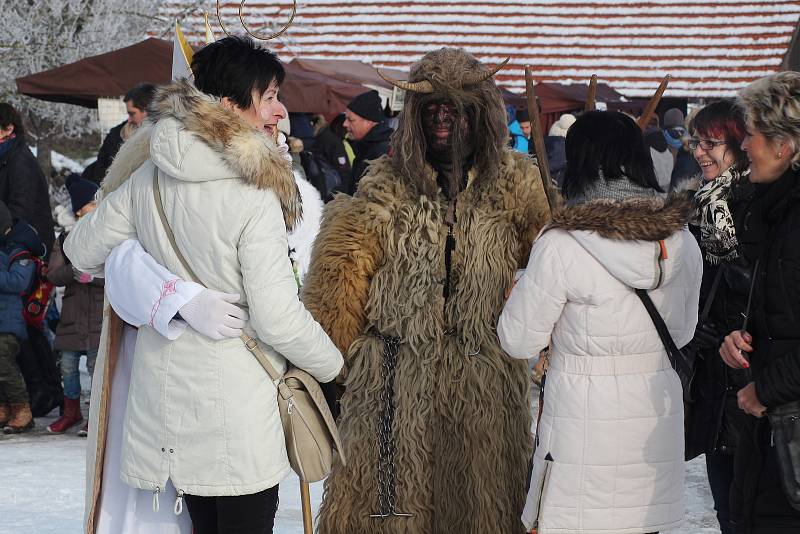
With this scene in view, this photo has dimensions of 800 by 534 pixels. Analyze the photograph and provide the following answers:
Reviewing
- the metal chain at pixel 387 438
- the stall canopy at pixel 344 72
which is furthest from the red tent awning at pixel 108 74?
the metal chain at pixel 387 438

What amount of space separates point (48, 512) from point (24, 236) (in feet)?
7.31

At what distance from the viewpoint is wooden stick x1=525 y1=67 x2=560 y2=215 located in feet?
11.9

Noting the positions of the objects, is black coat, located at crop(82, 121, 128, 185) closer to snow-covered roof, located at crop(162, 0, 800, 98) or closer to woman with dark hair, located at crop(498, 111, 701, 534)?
woman with dark hair, located at crop(498, 111, 701, 534)

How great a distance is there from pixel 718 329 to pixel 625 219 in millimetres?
702

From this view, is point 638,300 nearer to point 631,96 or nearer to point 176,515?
point 176,515

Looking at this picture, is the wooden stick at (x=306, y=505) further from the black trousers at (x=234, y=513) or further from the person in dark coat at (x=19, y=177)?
the person in dark coat at (x=19, y=177)

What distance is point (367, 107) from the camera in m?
7.76

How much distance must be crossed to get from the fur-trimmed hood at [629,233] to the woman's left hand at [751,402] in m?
0.43

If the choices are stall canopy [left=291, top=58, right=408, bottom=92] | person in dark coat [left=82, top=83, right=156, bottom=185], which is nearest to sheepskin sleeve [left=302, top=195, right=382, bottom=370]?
person in dark coat [left=82, top=83, right=156, bottom=185]

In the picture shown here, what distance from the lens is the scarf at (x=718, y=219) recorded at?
Result: 3.64m

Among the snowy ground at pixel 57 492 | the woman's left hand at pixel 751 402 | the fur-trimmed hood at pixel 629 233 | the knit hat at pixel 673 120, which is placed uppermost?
the knit hat at pixel 673 120

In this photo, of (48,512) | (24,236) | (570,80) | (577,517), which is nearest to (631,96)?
(570,80)

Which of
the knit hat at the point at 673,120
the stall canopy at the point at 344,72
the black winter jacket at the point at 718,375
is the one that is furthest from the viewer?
the stall canopy at the point at 344,72

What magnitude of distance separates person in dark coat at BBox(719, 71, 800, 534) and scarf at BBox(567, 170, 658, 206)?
0.32 m
